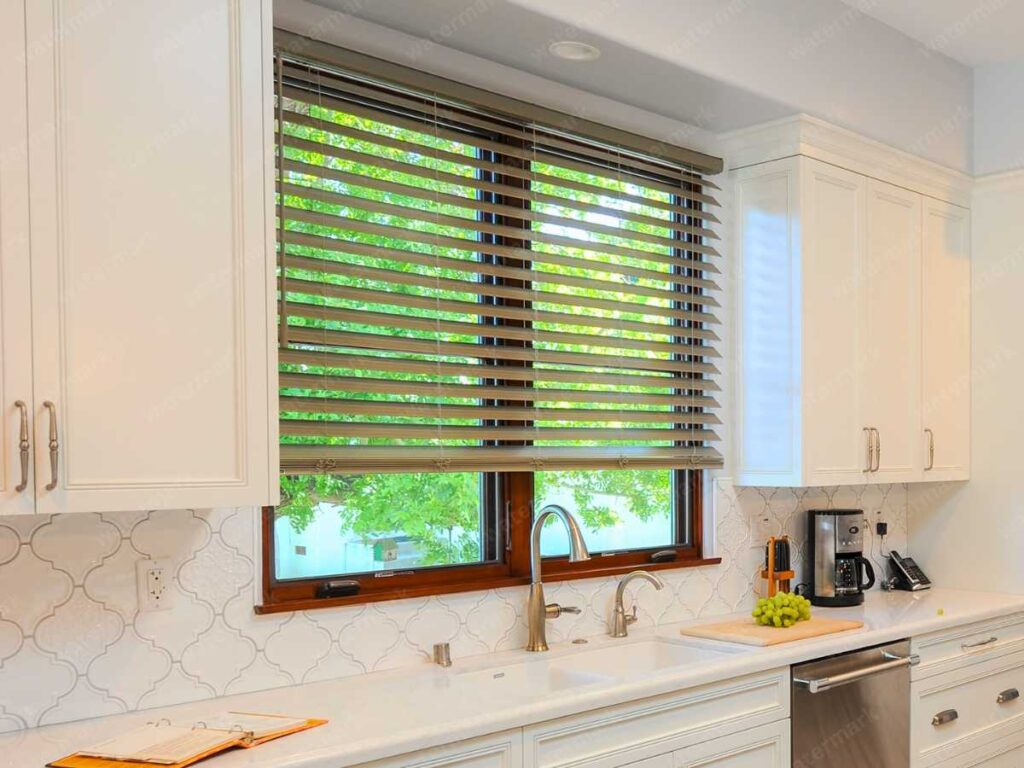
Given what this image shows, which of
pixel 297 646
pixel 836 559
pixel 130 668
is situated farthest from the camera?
pixel 836 559

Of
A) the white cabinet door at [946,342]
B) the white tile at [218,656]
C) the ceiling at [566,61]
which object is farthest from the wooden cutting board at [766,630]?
the ceiling at [566,61]

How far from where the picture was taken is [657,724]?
7.91 ft

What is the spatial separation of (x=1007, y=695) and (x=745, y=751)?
55.0 inches

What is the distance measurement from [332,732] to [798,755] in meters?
1.38

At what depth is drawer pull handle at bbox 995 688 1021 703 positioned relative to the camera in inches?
137

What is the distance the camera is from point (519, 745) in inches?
83.5

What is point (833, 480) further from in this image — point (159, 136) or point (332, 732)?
point (159, 136)

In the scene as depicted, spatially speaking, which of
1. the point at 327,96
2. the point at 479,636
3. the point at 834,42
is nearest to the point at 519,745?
the point at 479,636

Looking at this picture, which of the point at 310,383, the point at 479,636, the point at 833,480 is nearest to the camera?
the point at 310,383

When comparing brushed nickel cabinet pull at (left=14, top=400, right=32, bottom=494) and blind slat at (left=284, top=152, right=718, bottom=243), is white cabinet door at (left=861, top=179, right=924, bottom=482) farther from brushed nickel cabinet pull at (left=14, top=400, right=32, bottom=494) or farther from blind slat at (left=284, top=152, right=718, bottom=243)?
brushed nickel cabinet pull at (left=14, top=400, right=32, bottom=494)

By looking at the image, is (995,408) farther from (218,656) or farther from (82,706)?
(82,706)

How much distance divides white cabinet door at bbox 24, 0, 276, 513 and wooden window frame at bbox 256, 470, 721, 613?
1.69 ft

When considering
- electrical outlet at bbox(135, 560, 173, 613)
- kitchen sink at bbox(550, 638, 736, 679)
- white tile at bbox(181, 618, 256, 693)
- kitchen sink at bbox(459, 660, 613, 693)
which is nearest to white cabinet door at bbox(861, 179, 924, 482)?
kitchen sink at bbox(550, 638, 736, 679)

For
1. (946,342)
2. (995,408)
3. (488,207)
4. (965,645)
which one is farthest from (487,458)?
(995,408)
